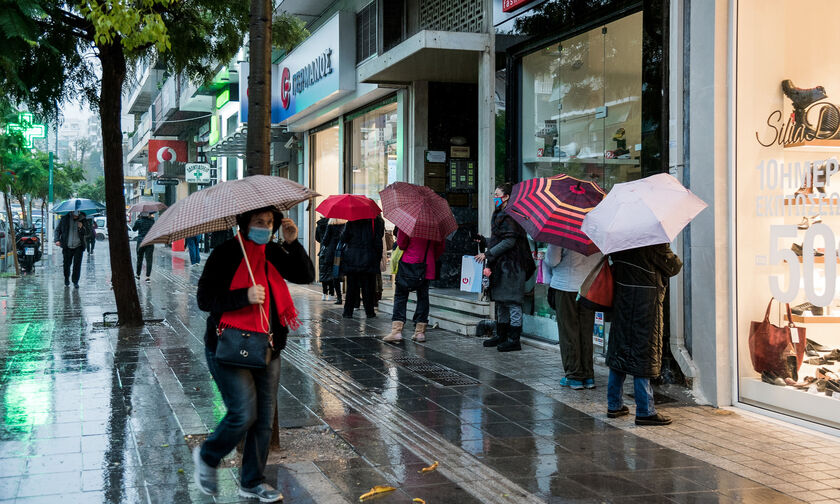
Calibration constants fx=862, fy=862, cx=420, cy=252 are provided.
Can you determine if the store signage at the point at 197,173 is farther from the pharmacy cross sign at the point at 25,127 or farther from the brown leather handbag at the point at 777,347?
the brown leather handbag at the point at 777,347

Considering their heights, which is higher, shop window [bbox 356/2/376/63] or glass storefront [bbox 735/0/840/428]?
shop window [bbox 356/2/376/63]

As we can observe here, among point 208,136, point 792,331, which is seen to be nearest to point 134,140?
point 208,136

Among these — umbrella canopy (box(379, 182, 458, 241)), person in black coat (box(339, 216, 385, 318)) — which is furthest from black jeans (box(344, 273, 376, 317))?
umbrella canopy (box(379, 182, 458, 241))

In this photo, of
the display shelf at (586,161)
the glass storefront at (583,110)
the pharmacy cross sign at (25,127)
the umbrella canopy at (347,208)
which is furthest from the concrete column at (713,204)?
the pharmacy cross sign at (25,127)

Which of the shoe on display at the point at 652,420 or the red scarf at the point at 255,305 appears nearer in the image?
the red scarf at the point at 255,305

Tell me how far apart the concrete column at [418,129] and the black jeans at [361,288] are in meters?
2.10

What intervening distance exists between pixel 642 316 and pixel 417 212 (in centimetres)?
418

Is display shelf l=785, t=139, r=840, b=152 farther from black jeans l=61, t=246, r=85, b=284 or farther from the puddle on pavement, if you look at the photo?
black jeans l=61, t=246, r=85, b=284

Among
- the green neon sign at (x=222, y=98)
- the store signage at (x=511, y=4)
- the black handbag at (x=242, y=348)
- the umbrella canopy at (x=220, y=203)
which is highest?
the green neon sign at (x=222, y=98)

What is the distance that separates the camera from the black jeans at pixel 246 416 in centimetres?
448

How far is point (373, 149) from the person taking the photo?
1720 cm

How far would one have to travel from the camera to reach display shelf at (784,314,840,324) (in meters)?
6.39

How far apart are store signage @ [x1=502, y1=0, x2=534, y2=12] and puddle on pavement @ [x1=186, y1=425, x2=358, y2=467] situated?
6.53 m

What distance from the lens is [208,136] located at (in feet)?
134
